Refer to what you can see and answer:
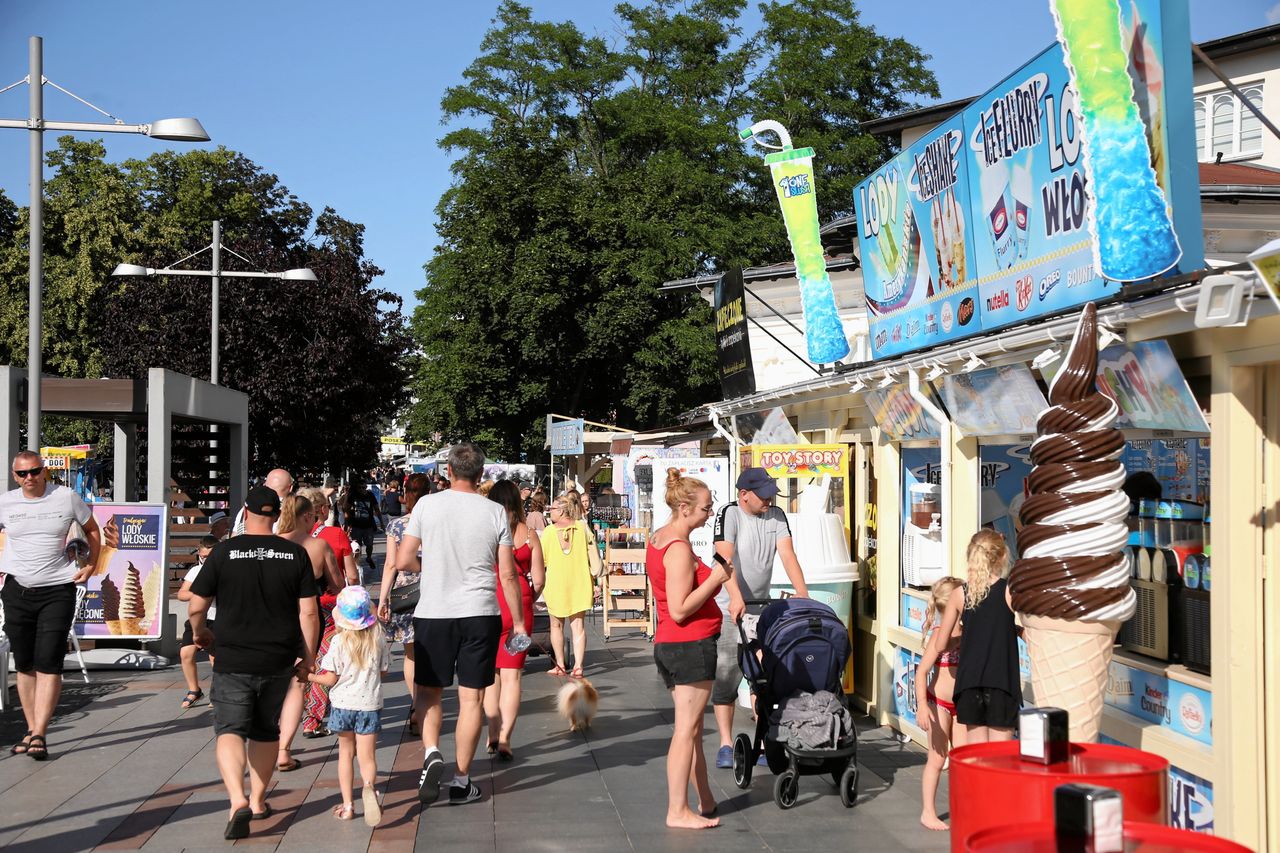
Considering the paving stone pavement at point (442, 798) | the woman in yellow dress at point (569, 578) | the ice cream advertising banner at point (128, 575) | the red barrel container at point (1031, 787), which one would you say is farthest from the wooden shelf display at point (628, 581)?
the red barrel container at point (1031, 787)

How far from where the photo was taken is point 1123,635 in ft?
21.3

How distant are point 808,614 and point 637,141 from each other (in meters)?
34.4

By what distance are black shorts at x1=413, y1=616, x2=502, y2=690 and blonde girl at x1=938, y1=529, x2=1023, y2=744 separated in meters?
2.61

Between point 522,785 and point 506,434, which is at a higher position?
point 506,434

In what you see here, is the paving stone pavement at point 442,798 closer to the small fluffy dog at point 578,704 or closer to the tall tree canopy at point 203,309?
the small fluffy dog at point 578,704

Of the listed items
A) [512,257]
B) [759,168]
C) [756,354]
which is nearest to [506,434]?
[512,257]

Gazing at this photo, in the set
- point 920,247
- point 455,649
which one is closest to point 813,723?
point 455,649

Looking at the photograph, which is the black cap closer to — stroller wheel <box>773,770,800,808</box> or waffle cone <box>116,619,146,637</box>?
stroller wheel <box>773,770,800,808</box>

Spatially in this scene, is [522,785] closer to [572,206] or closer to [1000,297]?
[1000,297]

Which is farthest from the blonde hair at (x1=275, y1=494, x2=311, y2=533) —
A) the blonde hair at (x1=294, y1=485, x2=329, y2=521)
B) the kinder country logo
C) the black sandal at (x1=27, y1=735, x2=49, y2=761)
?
the kinder country logo

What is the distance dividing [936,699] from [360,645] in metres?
3.13

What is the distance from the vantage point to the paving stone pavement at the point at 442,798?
6.50 metres

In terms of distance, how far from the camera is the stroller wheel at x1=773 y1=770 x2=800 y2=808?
7.17 m

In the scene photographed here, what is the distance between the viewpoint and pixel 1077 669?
4453mm
